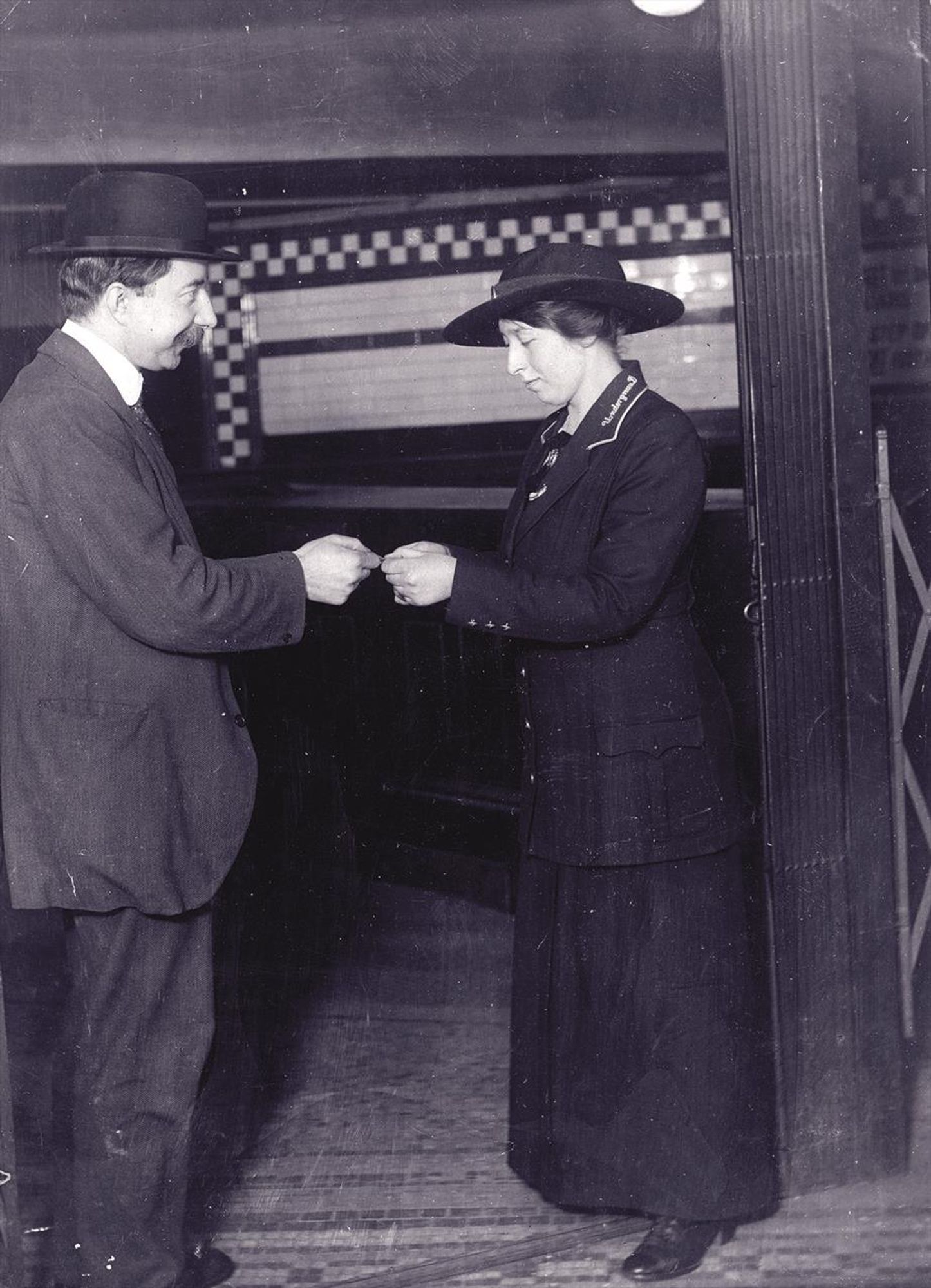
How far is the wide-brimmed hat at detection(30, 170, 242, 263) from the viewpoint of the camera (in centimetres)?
233

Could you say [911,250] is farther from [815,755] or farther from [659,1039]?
[659,1039]

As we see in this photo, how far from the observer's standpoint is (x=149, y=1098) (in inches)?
94.8

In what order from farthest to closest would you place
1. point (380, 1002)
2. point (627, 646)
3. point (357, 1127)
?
1. point (380, 1002)
2. point (357, 1127)
3. point (627, 646)

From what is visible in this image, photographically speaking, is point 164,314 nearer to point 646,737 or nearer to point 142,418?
point 142,418

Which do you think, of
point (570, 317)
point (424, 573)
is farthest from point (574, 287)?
point (424, 573)

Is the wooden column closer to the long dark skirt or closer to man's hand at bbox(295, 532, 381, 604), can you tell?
the long dark skirt

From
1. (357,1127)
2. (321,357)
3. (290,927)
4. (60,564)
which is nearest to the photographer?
(60,564)

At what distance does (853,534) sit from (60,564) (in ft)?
4.74

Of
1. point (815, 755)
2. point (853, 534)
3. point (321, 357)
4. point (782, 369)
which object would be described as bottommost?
point (815, 755)

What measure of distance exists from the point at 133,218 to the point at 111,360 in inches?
9.4

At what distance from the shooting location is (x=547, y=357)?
8.54 ft

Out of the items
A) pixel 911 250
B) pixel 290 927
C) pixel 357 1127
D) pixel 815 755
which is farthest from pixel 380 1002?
pixel 911 250

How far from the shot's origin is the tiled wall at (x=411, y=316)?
15.6 feet

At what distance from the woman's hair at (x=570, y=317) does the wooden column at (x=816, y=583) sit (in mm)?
274
